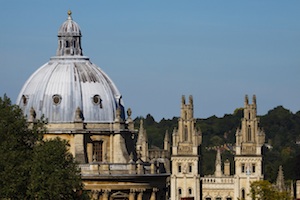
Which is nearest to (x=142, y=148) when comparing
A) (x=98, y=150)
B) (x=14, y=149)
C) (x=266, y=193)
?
(x=266, y=193)

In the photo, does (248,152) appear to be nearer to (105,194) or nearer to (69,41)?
(69,41)

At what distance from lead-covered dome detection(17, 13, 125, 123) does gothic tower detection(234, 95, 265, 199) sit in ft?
285

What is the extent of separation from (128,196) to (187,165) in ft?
326

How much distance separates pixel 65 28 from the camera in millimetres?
101250

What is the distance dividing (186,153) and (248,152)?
7089 millimetres

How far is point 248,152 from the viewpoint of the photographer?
7594 inches

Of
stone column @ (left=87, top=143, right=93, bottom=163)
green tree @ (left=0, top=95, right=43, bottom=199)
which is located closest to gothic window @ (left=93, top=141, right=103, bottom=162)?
stone column @ (left=87, top=143, right=93, bottom=163)

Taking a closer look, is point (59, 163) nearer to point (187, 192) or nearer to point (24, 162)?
point (24, 162)

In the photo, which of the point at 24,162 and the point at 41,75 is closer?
the point at 24,162

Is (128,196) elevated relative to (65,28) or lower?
lower

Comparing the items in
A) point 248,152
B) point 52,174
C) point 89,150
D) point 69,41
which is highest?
point 248,152

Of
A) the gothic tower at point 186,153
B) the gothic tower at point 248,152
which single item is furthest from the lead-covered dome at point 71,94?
the gothic tower at point 186,153

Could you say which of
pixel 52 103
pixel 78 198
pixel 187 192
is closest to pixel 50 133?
pixel 52 103

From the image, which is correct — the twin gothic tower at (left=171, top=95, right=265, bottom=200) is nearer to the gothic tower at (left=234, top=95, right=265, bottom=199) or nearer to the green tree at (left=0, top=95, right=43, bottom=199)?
the gothic tower at (left=234, top=95, right=265, bottom=199)
